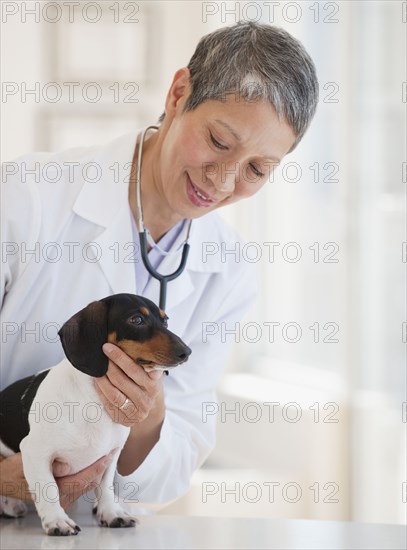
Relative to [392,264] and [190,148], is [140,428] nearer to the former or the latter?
[190,148]

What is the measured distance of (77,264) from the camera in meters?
1.30

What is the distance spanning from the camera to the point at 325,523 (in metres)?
1.21

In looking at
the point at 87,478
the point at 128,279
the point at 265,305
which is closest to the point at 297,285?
the point at 265,305

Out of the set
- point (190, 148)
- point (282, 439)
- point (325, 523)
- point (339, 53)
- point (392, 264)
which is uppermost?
point (339, 53)

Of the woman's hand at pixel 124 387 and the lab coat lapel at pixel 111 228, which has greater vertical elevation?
the lab coat lapel at pixel 111 228

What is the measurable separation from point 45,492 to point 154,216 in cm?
54

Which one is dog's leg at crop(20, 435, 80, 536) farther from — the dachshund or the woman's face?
the woman's face

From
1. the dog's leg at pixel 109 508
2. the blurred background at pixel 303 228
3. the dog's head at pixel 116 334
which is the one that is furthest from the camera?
the blurred background at pixel 303 228

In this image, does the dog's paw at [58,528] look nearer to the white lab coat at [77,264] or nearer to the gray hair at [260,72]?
the white lab coat at [77,264]

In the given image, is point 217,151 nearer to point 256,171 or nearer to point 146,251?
point 256,171

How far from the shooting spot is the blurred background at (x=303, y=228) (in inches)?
92.1

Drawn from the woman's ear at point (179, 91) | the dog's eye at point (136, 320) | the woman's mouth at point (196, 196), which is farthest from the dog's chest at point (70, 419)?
the woman's ear at point (179, 91)

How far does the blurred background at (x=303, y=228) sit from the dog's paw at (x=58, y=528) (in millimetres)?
578

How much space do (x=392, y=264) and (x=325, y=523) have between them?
1242 millimetres
